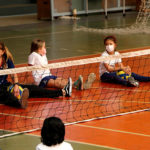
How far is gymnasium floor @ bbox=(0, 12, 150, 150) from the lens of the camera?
→ 449cm

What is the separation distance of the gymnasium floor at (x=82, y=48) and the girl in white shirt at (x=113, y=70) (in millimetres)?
1411

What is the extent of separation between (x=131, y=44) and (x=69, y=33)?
2874 mm

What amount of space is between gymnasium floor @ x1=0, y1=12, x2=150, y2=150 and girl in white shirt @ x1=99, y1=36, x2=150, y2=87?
1411mm

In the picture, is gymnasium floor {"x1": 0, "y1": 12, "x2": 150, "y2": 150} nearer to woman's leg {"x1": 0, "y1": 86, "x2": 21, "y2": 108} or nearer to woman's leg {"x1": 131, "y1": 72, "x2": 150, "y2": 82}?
woman's leg {"x1": 0, "y1": 86, "x2": 21, "y2": 108}

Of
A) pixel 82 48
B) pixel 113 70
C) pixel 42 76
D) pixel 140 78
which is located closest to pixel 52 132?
pixel 42 76

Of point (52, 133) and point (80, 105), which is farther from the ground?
point (52, 133)

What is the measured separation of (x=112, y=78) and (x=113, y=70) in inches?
5.4

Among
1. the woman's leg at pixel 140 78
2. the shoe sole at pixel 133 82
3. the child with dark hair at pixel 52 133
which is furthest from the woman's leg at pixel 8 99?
the child with dark hair at pixel 52 133

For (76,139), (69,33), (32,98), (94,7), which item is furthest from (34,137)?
(94,7)

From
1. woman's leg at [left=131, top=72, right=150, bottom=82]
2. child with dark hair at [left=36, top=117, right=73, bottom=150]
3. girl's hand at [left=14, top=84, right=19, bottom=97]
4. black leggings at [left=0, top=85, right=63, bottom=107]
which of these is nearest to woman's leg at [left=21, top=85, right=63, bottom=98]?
black leggings at [left=0, top=85, right=63, bottom=107]

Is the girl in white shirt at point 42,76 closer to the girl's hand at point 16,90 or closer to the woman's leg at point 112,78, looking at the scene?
the woman's leg at point 112,78

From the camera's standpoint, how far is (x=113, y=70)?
6.87 meters

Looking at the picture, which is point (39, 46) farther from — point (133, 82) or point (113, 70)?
point (133, 82)

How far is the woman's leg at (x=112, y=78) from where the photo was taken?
6.76 meters
